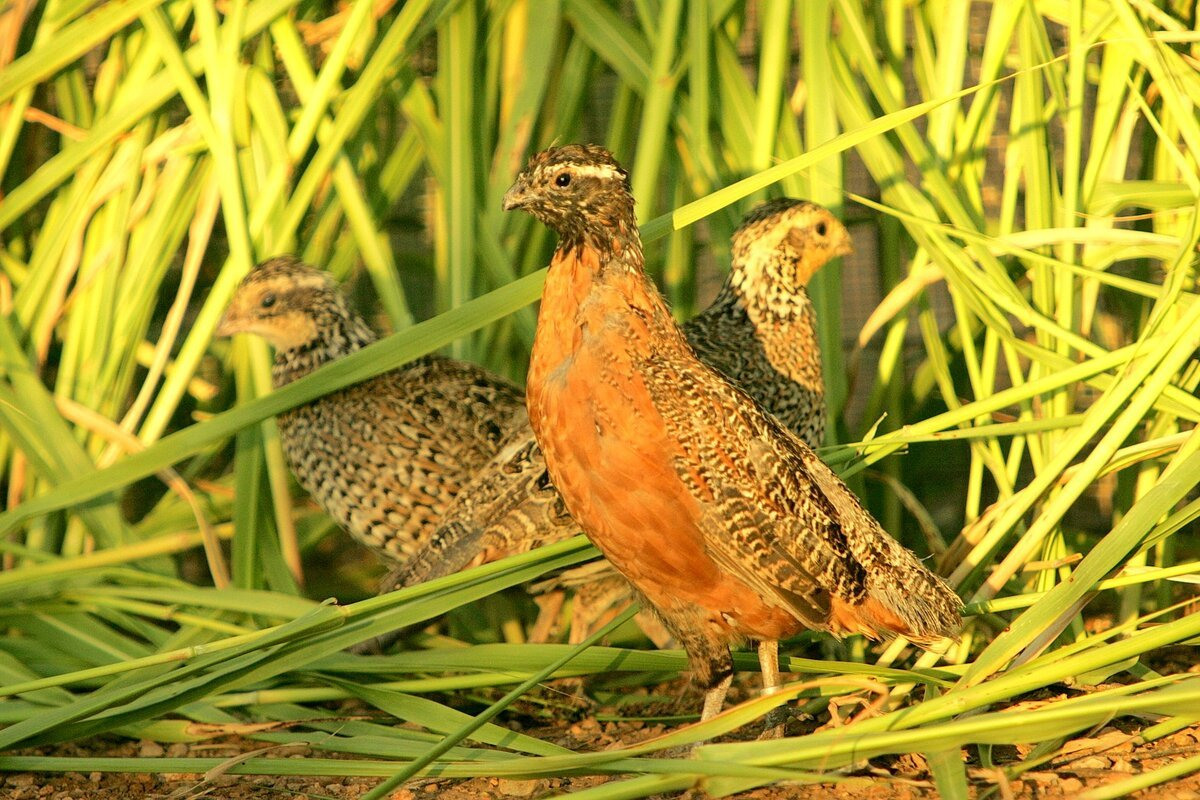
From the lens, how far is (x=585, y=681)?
421 centimetres

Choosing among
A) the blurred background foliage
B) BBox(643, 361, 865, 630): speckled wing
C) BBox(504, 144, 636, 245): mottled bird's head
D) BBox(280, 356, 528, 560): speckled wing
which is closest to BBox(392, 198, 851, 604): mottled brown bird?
the blurred background foliage

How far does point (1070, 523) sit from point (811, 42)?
81.9 inches

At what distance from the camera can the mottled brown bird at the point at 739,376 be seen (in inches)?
154

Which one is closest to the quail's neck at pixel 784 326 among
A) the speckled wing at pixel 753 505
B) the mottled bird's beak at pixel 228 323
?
the speckled wing at pixel 753 505

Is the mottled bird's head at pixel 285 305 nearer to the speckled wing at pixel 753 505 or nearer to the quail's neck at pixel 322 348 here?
the quail's neck at pixel 322 348

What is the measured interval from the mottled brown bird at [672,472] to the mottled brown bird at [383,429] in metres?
0.98

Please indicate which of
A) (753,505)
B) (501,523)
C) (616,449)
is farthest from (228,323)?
(753,505)

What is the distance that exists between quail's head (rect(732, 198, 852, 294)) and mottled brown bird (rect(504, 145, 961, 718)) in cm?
95

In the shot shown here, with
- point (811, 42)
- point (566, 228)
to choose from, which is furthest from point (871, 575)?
point (811, 42)

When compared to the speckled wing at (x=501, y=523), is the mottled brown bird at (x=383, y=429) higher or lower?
higher

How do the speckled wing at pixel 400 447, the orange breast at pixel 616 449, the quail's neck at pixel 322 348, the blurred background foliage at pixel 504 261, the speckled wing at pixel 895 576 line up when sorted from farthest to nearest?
1. the quail's neck at pixel 322 348
2. the speckled wing at pixel 400 447
3. the blurred background foliage at pixel 504 261
4. the speckled wing at pixel 895 576
5. the orange breast at pixel 616 449

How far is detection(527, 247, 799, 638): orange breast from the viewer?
319cm

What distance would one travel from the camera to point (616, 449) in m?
3.18

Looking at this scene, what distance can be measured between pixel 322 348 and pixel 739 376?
1.52 m
